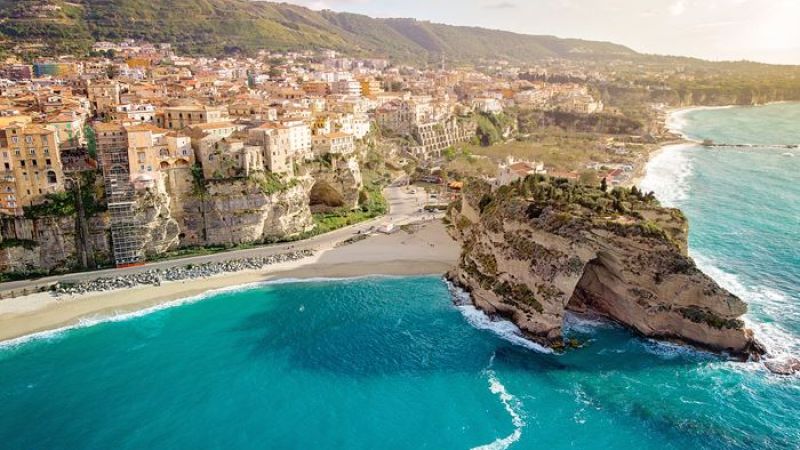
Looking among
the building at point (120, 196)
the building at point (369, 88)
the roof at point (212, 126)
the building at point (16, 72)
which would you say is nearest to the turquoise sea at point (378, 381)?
the building at point (120, 196)

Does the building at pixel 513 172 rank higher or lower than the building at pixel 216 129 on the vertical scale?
lower

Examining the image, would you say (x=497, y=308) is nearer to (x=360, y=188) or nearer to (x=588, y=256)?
(x=588, y=256)

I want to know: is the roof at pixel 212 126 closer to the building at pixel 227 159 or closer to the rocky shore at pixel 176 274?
the building at pixel 227 159

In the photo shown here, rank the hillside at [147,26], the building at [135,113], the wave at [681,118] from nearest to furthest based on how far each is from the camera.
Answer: the building at [135,113]
the hillside at [147,26]
the wave at [681,118]

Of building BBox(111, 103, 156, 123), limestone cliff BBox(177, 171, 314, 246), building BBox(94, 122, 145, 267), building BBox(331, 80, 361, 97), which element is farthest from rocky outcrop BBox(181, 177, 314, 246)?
building BBox(331, 80, 361, 97)

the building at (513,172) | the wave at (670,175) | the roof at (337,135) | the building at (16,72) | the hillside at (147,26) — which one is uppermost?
the hillside at (147,26)

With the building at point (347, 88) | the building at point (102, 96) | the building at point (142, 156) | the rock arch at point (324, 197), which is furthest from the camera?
the building at point (347, 88)

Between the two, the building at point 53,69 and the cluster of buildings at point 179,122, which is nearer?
the cluster of buildings at point 179,122

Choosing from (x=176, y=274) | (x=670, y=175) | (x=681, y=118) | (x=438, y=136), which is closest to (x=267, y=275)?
(x=176, y=274)
